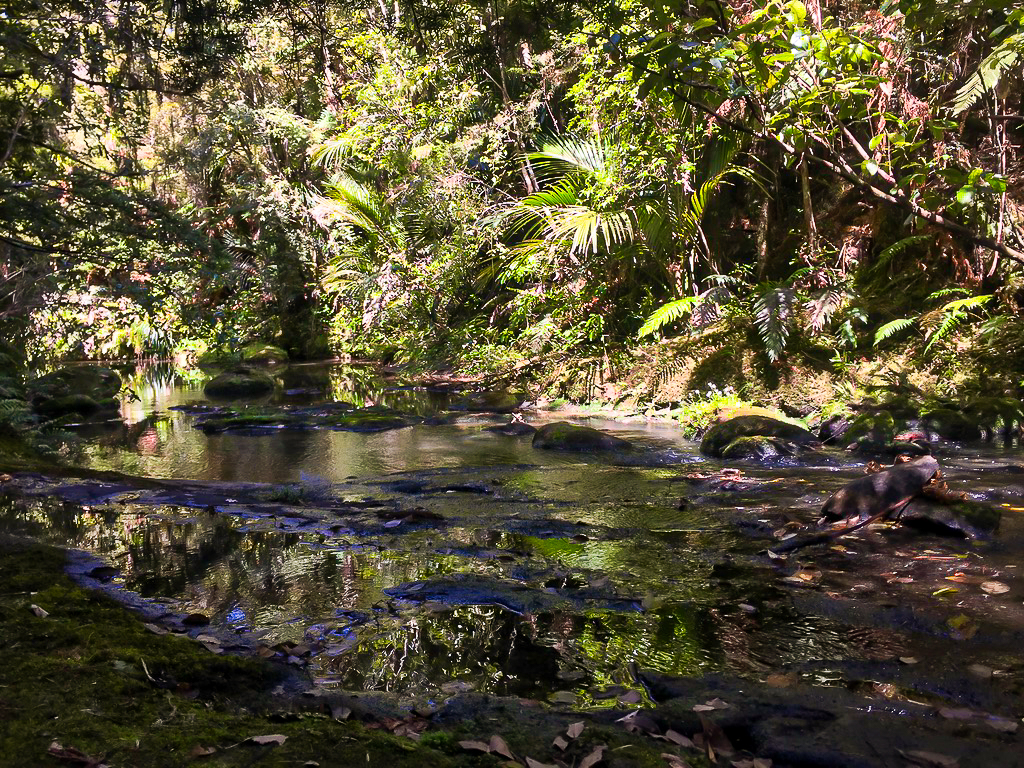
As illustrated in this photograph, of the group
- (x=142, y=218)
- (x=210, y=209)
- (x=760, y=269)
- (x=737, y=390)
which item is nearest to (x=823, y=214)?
(x=760, y=269)

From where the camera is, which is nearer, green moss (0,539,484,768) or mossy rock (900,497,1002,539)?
green moss (0,539,484,768)

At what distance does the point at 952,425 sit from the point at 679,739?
712cm

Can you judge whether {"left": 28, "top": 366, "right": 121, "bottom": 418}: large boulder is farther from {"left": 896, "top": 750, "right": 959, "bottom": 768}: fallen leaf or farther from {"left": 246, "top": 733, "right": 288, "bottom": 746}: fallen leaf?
{"left": 896, "top": 750, "right": 959, "bottom": 768}: fallen leaf

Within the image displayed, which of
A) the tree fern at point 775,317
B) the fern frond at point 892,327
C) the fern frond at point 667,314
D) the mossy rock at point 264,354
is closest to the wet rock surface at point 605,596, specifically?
the fern frond at point 892,327

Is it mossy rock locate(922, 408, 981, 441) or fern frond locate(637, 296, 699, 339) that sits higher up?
fern frond locate(637, 296, 699, 339)

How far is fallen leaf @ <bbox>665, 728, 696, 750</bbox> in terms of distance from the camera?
7.36 feet

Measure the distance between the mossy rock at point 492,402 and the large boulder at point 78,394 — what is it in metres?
5.36

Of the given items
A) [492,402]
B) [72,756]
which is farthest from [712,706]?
[492,402]

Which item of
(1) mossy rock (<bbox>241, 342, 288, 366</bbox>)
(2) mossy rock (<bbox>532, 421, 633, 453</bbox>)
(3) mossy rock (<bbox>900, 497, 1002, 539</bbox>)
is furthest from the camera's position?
(1) mossy rock (<bbox>241, 342, 288, 366</bbox>)

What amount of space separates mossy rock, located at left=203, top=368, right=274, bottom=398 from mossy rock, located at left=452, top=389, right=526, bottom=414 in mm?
4226

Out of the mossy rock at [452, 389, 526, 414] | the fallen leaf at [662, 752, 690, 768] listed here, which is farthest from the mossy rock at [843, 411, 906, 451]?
the fallen leaf at [662, 752, 690, 768]

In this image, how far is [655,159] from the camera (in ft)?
38.8

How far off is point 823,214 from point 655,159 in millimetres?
2798

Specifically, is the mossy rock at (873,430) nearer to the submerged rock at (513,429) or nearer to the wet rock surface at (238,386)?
the submerged rock at (513,429)
